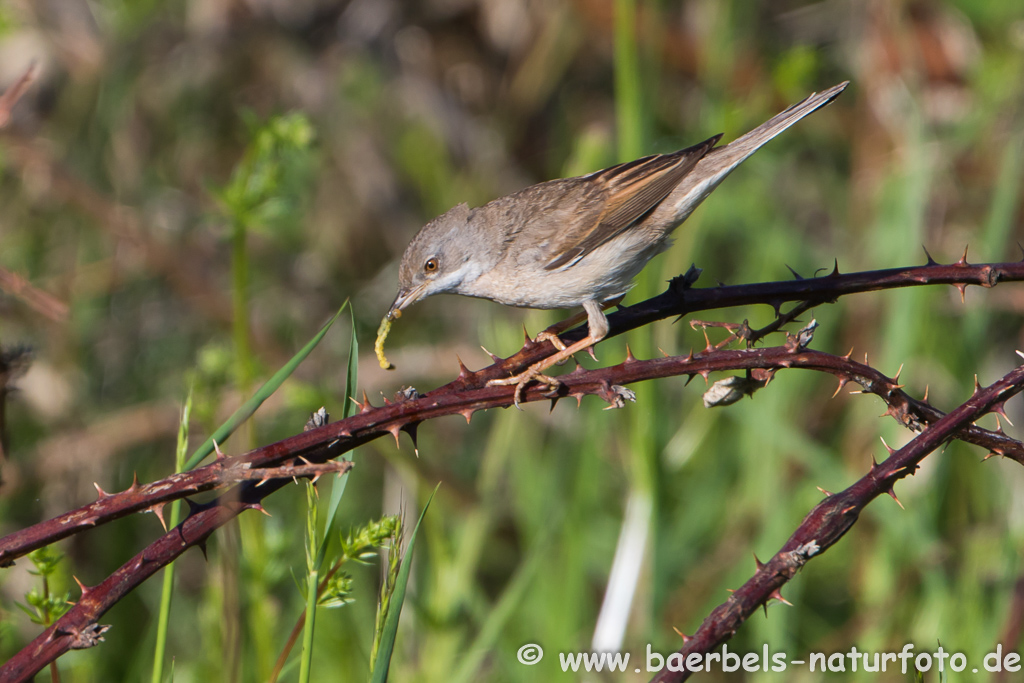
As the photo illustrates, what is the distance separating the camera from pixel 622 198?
3977 millimetres

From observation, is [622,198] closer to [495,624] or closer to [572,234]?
[572,234]

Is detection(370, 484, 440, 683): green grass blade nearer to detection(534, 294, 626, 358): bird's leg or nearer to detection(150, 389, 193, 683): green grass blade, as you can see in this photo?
detection(150, 389, 193, 683): green grass blade

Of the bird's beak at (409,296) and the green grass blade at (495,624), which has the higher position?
the bird's beak at (409,296)

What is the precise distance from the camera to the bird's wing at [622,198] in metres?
3.86

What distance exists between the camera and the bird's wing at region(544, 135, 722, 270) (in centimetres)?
386

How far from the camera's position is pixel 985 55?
6336 mm

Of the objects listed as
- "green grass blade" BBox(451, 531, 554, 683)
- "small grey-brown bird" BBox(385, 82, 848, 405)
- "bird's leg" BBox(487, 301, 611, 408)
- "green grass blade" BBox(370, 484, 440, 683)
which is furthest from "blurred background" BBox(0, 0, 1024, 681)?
"green grass blade" BBox(370, 484, 440, 683)

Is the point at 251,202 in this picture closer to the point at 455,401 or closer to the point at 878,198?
the point at 455,401

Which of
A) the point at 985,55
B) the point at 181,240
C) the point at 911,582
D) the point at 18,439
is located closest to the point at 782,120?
the point at 911,582

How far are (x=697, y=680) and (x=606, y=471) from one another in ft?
4.48

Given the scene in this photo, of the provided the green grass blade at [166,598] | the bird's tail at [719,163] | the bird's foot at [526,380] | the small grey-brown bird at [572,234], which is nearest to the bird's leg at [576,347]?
the bird's foot at [526,380]

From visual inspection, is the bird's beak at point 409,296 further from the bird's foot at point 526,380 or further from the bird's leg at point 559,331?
the bird's foot at point 526,380
